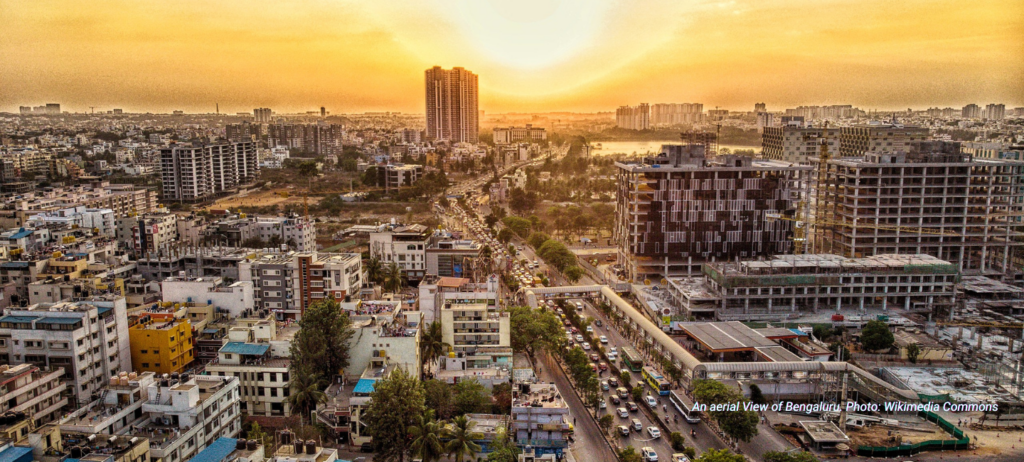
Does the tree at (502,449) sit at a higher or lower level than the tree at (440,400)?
lower

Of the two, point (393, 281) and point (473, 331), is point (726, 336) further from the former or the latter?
point (393, 281)

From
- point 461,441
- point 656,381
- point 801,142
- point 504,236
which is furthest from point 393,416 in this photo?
point 801,142

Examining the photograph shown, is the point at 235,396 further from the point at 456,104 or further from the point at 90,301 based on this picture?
the point at 456,104

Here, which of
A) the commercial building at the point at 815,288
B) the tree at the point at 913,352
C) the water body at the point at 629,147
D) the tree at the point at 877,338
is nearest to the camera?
the tree at the point at 913,352

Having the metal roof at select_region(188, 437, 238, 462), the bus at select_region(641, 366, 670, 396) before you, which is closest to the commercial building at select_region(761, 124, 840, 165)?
the bus at select_region(641, 366, 670, 396)

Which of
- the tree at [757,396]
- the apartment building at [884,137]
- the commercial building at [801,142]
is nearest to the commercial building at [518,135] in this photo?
the commercial building at [801,142]

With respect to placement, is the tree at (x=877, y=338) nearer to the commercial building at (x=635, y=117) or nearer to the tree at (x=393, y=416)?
the tree at (x=393, y=416)
